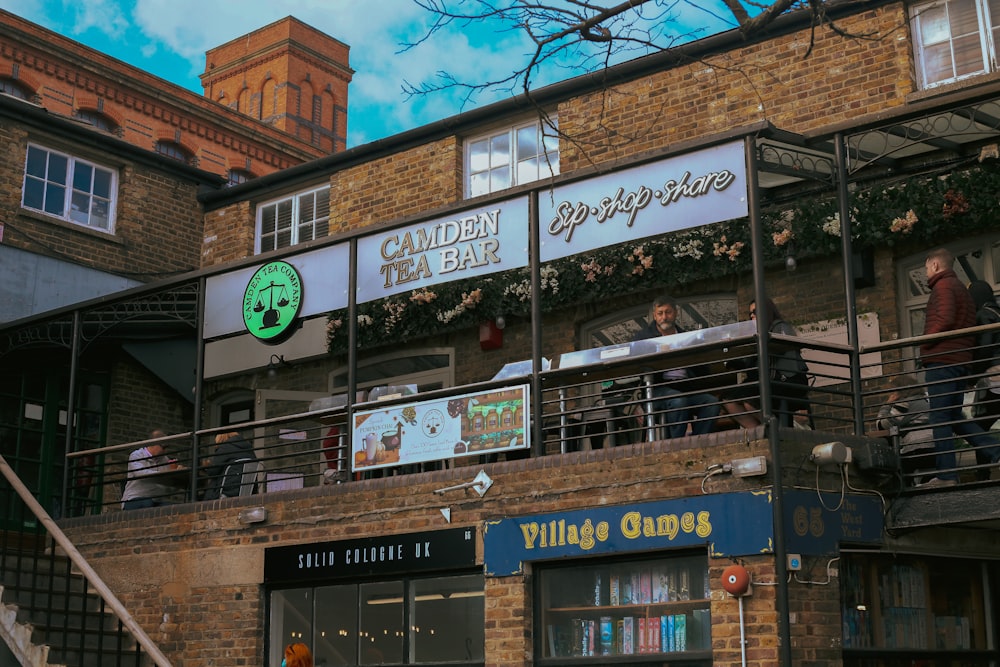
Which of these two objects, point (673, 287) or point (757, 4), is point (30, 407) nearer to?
point (673, 287)

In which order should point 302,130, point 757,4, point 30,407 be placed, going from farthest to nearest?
point 302,130 → point 30,407 → point 757,4

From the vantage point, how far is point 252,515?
12.3 m

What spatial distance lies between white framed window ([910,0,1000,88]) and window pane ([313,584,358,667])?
7.71 meters

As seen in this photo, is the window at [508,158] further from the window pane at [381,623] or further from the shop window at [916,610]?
the shop window at [916,610]

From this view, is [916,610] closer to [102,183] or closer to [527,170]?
[527,170]

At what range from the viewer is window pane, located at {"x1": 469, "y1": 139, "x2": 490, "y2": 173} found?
1622 cm

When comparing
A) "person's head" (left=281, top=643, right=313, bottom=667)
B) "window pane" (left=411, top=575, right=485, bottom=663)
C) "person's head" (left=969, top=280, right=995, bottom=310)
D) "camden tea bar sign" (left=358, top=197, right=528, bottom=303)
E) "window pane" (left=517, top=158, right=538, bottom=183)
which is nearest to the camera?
"person's head" (left=281, top=643, right=313, bottom=667)

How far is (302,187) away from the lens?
18.1 metres

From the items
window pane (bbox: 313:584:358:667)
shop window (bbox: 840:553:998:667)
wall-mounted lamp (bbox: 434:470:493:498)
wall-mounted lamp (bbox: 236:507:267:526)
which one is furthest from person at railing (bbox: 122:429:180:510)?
shop window (bbox: 840:553:998:667)

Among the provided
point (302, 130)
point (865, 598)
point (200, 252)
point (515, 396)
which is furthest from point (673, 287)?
point (302, 130)

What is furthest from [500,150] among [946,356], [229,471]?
[946,356]

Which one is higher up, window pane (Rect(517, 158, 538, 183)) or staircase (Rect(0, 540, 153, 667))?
window pane (Rect(517, 158, 538, 183))

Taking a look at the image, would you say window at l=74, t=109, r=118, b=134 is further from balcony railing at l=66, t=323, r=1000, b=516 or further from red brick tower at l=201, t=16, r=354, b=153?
balcony railing at l=66, t=323, r=1000, b=516

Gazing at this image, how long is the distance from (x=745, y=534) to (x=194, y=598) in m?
6.02
